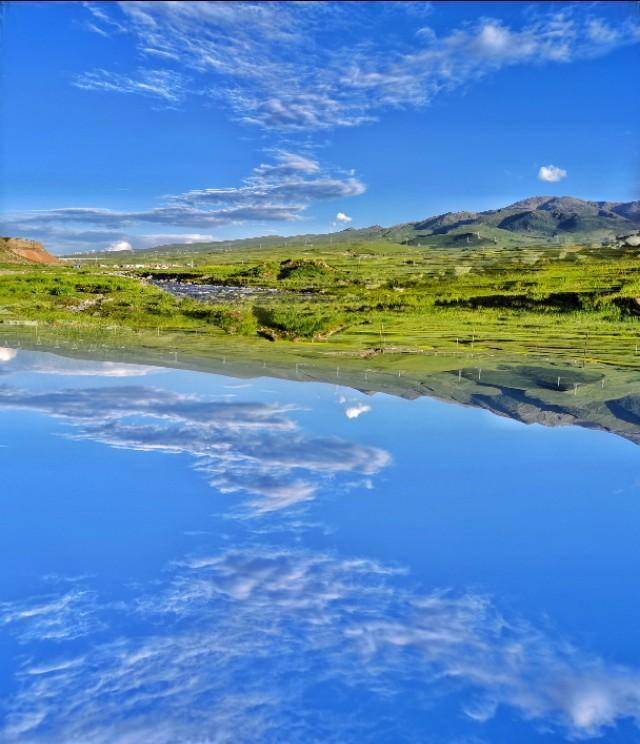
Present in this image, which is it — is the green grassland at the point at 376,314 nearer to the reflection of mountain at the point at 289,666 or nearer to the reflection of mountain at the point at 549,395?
the reflection of mountain at the point at 549,395

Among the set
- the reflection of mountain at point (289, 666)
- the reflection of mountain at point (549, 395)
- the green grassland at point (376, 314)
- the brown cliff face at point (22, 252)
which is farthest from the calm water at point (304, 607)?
the brown cliff face at point (22, 252)

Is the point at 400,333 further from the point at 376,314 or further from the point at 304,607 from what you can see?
the point at 304,607

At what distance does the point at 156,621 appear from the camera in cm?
717

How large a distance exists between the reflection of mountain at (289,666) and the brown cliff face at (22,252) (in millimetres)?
101515

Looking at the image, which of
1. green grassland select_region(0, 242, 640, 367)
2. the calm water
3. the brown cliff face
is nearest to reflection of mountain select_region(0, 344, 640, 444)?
green grassland select_region(0, 242, 640, 367)

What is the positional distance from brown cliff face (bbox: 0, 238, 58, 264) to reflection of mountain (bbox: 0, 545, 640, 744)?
102 m

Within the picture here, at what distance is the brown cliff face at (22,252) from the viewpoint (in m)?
103

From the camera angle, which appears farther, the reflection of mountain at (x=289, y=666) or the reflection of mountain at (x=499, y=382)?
the reflection of mountain at (x=499, y=382)

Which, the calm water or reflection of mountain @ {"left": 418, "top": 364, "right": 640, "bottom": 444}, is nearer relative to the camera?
the calm water

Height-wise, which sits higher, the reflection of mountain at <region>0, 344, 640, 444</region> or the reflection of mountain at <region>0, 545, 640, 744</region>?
the reflection of mountain at <region>0, 344, 640, 444</region>

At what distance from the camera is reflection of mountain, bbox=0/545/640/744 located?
583 cm

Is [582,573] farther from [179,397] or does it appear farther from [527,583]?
[179,397]

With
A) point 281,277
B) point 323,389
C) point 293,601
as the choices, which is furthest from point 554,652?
point 281,277

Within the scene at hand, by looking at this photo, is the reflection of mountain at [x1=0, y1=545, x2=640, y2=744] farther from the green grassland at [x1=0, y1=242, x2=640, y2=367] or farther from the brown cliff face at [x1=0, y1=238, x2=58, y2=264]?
the brown cliff face at [x1=0, y1=238, x2=58, y2=264]
